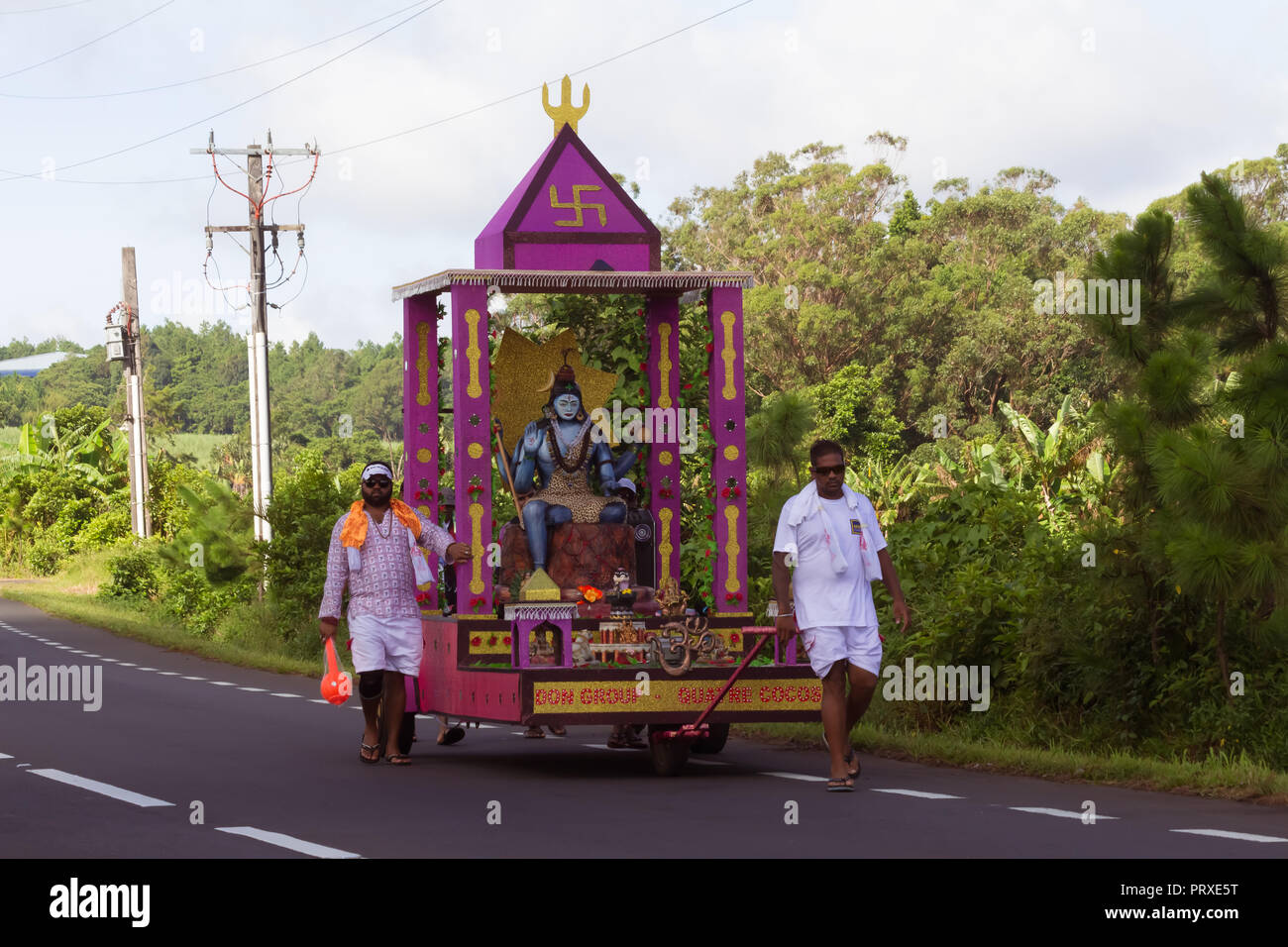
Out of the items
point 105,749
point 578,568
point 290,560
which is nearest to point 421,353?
point 578,568

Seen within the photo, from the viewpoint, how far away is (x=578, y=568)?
15.2 meters

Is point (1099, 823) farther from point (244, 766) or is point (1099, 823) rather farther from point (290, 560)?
point (290, 560)

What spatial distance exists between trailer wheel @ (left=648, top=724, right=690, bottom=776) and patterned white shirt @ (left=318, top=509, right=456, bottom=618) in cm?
206

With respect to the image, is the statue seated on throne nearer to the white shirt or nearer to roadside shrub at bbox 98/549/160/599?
the white shirt

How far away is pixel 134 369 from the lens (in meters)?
46.0

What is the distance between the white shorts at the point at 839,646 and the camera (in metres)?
11.6

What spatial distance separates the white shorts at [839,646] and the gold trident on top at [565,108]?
539cm

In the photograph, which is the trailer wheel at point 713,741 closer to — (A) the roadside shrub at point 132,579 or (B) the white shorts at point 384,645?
(B) the white shorts at point 384,645

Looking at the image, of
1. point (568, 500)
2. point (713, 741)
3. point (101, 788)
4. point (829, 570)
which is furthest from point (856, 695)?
point (101, 788)

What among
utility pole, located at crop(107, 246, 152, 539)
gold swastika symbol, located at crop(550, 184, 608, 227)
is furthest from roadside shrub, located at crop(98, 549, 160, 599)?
gold swastika symbol, located at crop(550, 184, 608, 227)

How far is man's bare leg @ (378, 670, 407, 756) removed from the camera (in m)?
13.3

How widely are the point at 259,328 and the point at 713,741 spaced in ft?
71.5

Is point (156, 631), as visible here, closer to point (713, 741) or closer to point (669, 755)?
point (713, 741)

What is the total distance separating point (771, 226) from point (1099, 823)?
167 feet
